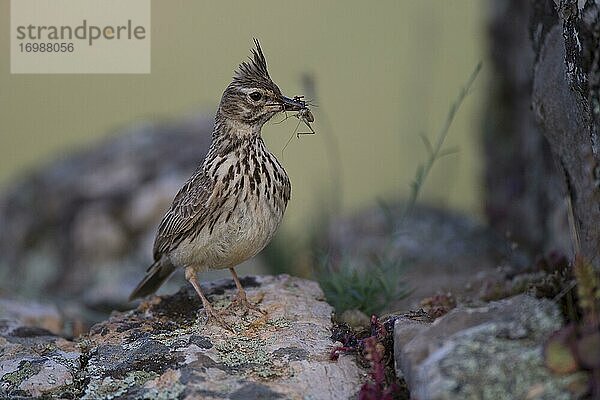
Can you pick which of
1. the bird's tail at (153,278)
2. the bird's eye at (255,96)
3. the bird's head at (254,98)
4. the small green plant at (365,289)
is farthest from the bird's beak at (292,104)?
the bird's tail at (153,278)

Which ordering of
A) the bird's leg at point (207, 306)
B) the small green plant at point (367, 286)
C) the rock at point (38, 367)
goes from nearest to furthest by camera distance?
the rock at point (38, 367)
the bird's leg at point (207, 306)
the small green plant at point (367, 286)

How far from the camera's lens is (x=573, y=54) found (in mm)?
4133

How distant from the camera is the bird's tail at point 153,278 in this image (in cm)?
551

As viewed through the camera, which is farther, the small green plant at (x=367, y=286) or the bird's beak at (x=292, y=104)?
the small green plant at (x=367, y=286)

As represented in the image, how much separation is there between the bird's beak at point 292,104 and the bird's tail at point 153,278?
4.06 feet

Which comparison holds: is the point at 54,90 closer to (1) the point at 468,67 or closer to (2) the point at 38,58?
(2) the point at 38,58

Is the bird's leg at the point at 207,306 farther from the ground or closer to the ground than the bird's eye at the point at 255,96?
closer to the ground

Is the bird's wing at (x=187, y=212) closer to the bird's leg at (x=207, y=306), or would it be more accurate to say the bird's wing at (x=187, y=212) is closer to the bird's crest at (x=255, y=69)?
the bird's leg at (x=207, y=306)

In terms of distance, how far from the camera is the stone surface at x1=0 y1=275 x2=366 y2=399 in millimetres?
3832

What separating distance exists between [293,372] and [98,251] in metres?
4.34

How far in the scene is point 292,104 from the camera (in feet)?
16.0

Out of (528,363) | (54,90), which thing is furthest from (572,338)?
(54,90)

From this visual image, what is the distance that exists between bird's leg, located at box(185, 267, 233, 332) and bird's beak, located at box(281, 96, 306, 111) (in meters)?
1.02

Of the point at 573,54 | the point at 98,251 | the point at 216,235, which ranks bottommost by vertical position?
the point at 98,251
